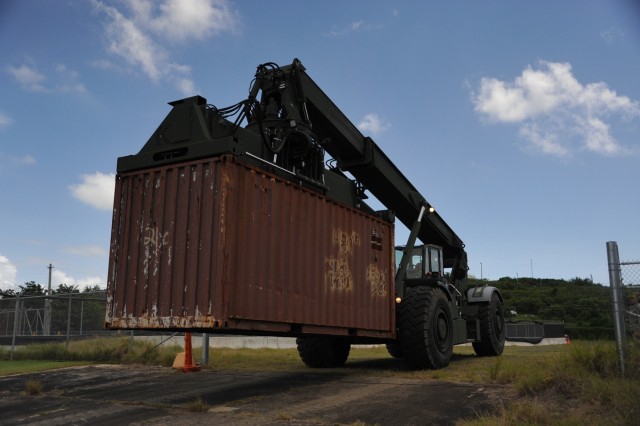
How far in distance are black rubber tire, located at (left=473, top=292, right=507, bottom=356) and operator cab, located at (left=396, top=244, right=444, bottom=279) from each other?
7.09 feet

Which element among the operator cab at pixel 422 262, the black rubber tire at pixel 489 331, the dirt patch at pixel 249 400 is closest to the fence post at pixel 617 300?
the dirt patch at pixel 249 400

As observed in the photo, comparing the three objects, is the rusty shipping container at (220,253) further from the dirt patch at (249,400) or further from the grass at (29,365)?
the grass at (29,365)

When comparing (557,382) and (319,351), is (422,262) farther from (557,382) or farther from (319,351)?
(557,382)

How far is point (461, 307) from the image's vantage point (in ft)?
45.0

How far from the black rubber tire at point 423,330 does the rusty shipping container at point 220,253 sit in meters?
2.21

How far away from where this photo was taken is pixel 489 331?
44.7 feet

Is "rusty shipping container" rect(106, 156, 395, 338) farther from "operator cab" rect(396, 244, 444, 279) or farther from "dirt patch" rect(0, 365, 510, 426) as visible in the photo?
"operator cab" rect(396, 244, 444, 279)

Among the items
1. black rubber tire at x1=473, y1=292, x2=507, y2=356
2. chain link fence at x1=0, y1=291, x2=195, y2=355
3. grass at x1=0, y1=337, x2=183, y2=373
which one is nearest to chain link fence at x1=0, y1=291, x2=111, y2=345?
chain link fence at x1=0, y1=291, x2=195, y2=355

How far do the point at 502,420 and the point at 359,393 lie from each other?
298 centimetres

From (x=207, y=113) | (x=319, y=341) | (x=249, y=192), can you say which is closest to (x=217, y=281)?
(x=249, y=192)

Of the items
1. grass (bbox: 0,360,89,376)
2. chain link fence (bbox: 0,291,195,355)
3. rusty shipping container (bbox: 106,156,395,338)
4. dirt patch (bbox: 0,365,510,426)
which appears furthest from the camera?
chain link fence (bbox: 0,291,195,355)

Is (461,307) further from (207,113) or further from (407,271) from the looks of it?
(207,113)

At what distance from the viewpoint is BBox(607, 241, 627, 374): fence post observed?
693 centimetres

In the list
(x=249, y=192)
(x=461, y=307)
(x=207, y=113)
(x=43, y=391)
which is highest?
(x=207, y=113)
